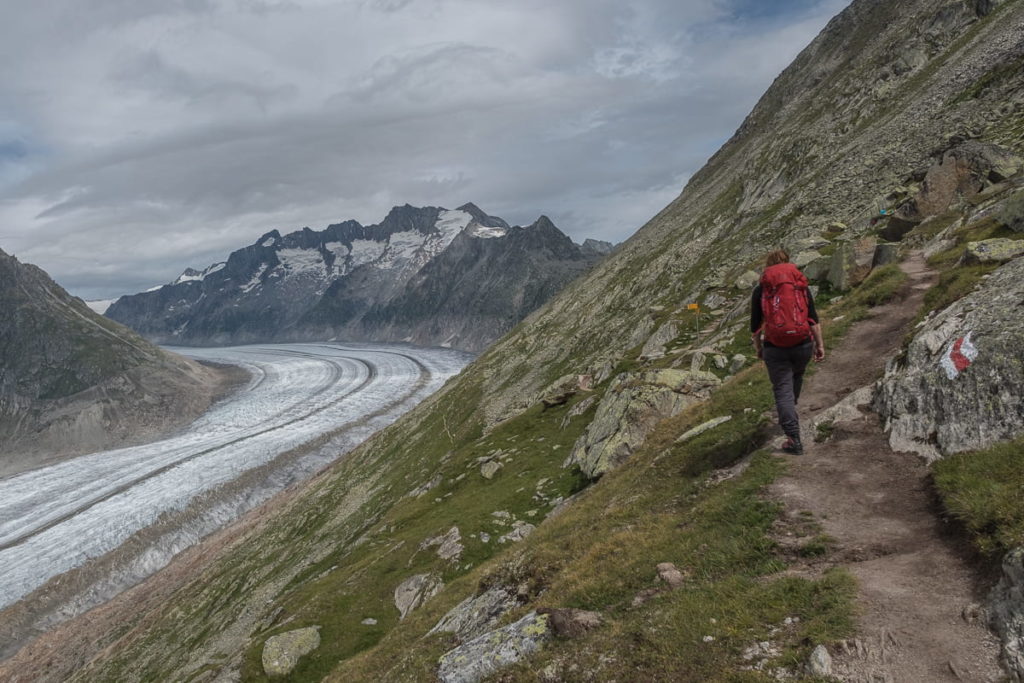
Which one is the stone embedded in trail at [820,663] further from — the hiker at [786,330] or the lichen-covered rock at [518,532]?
the lichen-covered rock at [518,532]

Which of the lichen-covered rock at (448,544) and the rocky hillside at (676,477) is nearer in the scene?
the rocky hillside at (676,477)

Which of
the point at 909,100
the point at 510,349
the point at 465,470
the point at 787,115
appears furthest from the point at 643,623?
the point at 787,115

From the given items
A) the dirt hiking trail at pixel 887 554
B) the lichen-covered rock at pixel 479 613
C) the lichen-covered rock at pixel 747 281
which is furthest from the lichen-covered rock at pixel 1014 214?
the lichen-covered rock at pixel 479 613

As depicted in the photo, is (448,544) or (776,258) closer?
(776,258)

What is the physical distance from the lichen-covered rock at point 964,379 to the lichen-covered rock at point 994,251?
15.2ft

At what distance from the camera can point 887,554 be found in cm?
998

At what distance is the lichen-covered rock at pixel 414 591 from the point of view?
29.4 metres

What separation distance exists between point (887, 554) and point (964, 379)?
539 centimetres

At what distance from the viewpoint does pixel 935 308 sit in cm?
1748

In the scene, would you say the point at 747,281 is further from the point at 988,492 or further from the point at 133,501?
the point at 133,501

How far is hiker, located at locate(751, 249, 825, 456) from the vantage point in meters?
13.6

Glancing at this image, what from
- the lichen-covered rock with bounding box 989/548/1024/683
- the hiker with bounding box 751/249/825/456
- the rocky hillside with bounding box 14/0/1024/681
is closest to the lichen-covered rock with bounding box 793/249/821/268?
the rocky hillside with bounding box 14/0/1024/681

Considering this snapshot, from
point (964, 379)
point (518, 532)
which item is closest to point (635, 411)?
point (518, 532)

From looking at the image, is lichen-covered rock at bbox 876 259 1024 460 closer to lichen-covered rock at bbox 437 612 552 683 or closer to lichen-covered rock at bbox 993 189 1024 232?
lichen-covered rock at bbox 993 189 1024 232
